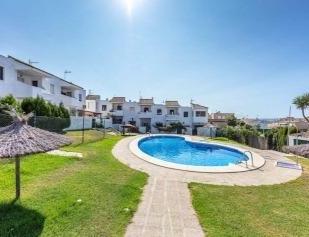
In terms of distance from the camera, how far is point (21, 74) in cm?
3117

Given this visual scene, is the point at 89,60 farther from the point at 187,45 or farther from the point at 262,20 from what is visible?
the point at 262,20

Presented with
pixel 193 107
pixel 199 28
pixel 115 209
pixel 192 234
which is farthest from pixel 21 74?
pixel 193 107

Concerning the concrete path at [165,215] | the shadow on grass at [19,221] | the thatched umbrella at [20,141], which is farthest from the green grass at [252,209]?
the thatched umbrella at [20,141]

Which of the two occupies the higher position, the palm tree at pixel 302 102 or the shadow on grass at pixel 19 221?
the palm tree at pixel 302 102

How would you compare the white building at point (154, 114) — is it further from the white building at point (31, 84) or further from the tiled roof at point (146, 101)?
the white building at point (31, 84)

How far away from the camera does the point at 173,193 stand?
34.3 ft

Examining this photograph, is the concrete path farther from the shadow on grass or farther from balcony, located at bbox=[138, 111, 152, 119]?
balcony, located at bbox=[138, 111, 152, 119]

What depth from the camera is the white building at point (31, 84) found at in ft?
83.7

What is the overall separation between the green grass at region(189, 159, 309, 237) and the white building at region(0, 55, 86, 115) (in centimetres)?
2089

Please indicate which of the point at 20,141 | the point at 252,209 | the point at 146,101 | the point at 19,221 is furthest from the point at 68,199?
the point at 146,101

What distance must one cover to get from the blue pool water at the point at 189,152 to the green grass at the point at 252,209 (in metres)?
7.81

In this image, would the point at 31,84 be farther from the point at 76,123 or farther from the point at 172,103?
the point at 172,103

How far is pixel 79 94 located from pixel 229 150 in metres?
29.4

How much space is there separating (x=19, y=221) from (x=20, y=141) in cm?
213
